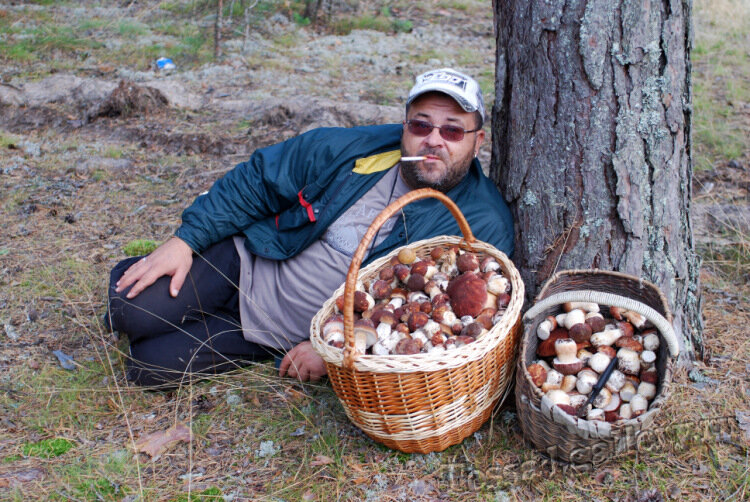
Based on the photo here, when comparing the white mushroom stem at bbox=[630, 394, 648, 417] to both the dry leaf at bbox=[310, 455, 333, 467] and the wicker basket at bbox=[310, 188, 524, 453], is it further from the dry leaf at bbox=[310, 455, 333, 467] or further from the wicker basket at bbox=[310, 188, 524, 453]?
the dry leaf at bbox=[310, 455, 333, 467]

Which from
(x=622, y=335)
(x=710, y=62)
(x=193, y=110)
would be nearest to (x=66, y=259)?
(x=193, y=110)

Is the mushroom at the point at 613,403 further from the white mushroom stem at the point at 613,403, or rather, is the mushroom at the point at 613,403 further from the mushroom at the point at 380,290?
the mushroom at the point at 380,290

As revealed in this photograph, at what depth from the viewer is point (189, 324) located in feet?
10.5

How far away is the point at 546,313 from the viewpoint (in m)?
2.60

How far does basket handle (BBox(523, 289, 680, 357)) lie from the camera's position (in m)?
2.18

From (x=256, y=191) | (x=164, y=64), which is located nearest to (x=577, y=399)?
(x=256, y=191)

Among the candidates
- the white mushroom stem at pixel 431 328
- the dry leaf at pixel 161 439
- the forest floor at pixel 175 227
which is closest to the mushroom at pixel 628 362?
the forest floor at pixel 175 227

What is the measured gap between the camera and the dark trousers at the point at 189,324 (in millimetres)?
3021

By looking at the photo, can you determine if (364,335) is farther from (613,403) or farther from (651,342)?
(651,342)

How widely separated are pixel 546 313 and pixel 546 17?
1.27 meters

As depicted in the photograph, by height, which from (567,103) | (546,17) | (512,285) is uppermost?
(546,17)

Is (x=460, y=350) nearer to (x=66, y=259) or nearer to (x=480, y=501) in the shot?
(x=480, y=501)

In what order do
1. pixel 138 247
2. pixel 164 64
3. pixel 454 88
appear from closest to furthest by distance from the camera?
pixel 454 88, pixel 138 247, pixel 164 64

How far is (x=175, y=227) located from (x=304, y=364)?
203 cm
